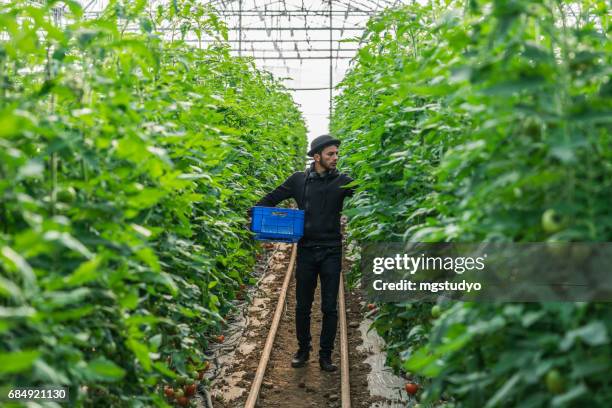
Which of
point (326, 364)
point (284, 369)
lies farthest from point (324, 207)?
point (284, 369)

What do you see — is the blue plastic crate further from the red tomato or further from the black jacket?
the red tomato

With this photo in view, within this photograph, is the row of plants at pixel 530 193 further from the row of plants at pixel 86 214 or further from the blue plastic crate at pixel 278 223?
the blue plastic crate at pixel 278 223

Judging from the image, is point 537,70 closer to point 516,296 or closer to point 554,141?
point 554,141

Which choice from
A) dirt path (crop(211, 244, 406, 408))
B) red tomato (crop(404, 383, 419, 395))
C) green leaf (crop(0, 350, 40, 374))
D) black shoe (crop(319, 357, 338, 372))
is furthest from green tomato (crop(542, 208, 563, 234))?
black shoe (crop(319, 357, 338, 372))

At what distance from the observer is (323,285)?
5816 millimetres

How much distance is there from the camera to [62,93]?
244cm

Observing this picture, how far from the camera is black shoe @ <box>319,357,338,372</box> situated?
577 cm

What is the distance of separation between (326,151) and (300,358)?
6.22 ft

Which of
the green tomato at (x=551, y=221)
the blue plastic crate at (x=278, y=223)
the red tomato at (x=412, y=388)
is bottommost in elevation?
the red tomato at (x=412, y=388)

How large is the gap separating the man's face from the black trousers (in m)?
0.72

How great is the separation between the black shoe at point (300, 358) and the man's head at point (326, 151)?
1.71 m

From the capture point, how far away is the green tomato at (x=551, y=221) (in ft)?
6.51

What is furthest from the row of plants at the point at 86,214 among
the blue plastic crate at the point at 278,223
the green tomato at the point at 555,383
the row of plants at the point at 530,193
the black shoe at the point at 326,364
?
the black shoe at the point at 326,364

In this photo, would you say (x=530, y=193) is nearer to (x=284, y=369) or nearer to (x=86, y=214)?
(x=86, y=214)
